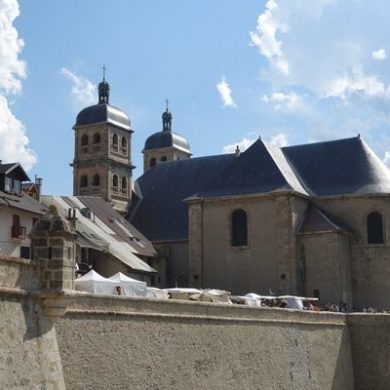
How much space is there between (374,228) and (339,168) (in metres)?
5.62

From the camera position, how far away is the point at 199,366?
87.5ft

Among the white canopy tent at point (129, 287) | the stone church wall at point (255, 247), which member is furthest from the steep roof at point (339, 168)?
the white canopy tent at point (129, 287)

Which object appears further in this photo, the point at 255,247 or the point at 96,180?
the point at 96,180

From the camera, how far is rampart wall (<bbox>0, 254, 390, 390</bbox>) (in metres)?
17.3

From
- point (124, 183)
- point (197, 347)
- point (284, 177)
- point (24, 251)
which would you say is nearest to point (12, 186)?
point (24, 251)

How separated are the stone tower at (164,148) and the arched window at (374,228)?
3657 cm

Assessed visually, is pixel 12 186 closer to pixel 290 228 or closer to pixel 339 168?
pixel 290 228

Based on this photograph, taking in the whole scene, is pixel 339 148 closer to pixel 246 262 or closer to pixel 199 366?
pixel 246 262

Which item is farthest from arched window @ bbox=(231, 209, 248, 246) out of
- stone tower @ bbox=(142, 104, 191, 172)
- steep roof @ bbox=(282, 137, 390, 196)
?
stone tower @ bbox=(142, 104, 191, 172)

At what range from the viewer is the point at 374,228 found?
170 feet

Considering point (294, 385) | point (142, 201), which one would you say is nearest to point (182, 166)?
point (142, 201)

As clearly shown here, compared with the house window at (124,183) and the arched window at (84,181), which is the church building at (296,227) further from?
the arched window at (84,181)

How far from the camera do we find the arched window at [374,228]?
51.6 metres

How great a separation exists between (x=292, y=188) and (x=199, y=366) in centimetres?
2635
